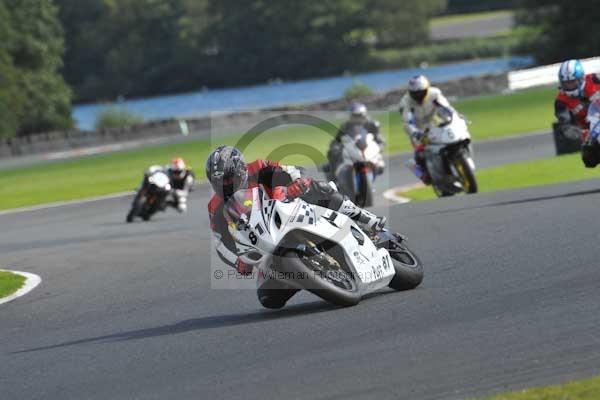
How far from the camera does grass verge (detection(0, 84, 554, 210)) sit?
99.5 ft

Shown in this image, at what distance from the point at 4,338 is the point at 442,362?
435 cm

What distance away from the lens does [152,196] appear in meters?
21.7

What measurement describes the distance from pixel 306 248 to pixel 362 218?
2.59 feet

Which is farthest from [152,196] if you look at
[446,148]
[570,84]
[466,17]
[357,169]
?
[466,17]

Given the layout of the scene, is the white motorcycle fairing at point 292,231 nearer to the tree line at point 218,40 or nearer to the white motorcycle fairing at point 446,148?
the white motorcycle fairing at point 446,148

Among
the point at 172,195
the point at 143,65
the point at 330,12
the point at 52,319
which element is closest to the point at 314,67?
the point at 330,12

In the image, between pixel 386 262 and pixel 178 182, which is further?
pixel 178 182

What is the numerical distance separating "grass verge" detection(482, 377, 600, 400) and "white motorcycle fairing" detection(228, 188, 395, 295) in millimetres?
2824

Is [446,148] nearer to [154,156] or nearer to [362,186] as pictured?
[362,186]

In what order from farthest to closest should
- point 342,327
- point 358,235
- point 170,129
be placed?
1. point 170,129
2. point 358,235
3. point 342,327

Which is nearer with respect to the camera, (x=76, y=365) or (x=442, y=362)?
(x=442, y=362)

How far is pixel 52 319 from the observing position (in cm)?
1094

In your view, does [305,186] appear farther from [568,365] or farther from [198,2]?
[198,2]

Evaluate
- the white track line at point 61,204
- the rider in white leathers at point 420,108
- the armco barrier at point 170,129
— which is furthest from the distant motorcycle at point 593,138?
the armco barrier at point 170,129
